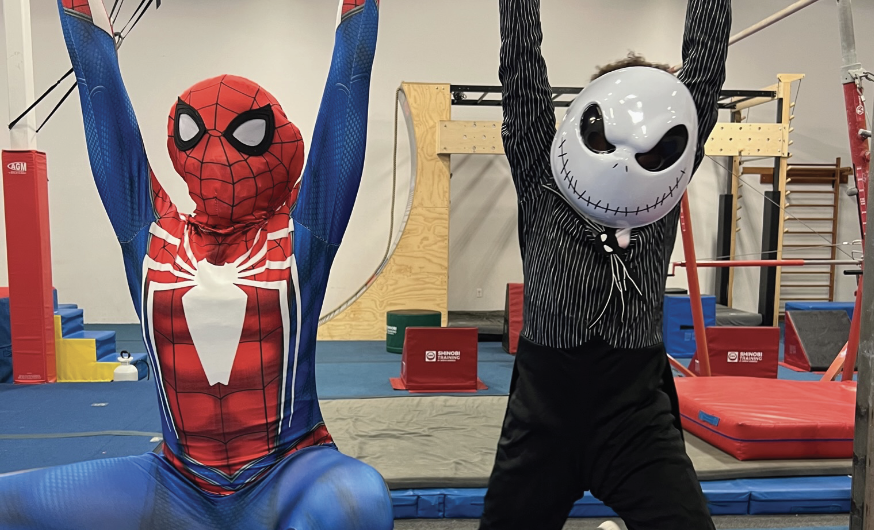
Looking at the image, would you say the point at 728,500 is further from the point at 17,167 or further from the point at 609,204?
the point at 17,167

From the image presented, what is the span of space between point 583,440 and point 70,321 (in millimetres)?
4638

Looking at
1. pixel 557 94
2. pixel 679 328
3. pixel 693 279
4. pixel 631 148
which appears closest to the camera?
pixel 631 148

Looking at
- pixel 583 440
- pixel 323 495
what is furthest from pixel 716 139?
pixel 323 495

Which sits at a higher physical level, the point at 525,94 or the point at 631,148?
the point at 525,94

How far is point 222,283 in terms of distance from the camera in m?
1.29

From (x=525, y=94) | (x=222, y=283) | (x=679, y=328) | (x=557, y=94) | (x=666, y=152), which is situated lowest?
(x=679, y=328)

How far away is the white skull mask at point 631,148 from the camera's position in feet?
4.02

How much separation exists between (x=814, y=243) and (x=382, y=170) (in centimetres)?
553

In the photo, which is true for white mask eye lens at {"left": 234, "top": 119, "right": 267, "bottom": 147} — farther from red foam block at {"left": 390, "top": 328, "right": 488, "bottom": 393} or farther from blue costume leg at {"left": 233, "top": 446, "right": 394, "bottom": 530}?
red foam block at {"left": 390, "top": 328, "right": 488, "bottom": 393}

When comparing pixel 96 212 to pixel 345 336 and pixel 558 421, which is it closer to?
pixel 345 336

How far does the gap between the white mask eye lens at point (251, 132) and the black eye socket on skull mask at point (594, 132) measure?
2.22 ft

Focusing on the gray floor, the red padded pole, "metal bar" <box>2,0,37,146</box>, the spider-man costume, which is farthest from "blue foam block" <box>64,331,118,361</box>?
the spider-man costume

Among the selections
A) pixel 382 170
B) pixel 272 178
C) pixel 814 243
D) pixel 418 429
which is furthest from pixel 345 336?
pixel 814 243

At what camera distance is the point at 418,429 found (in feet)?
9.84
